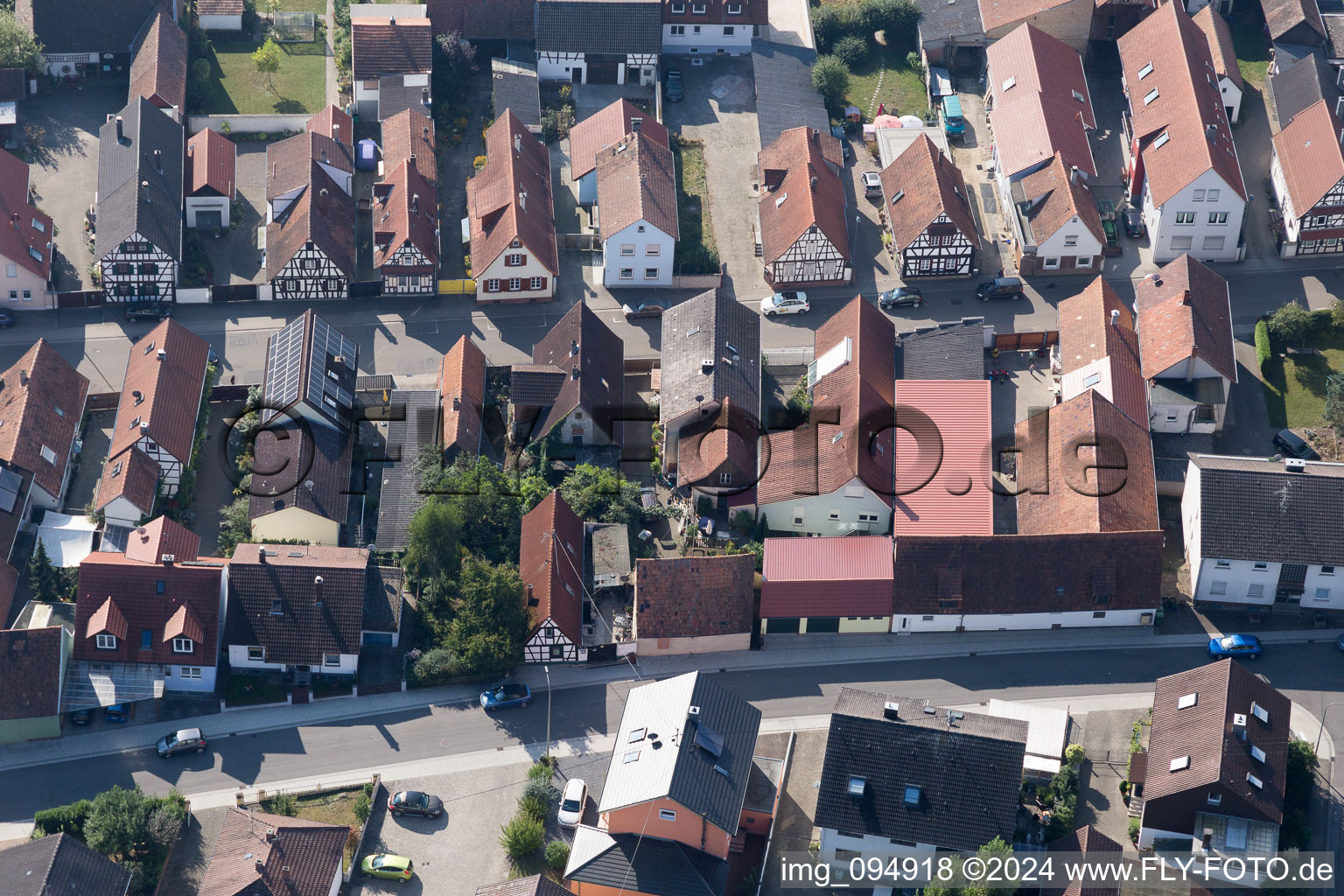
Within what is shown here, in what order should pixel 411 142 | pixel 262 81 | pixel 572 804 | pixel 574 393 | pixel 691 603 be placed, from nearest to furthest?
1. pixel 572 804
2. pixel 691 603
3. pixel 574 393
4. pixel 411 142
5. pixel 262 81

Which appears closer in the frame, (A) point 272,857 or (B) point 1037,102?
(A) point 272,857

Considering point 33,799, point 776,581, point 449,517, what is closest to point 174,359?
point 449,517

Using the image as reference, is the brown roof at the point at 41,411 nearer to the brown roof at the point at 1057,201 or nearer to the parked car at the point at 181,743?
the parked car at the point at 181,743

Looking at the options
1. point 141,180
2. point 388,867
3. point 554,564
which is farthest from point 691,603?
point 141,180

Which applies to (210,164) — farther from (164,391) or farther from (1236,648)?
(1236,648)

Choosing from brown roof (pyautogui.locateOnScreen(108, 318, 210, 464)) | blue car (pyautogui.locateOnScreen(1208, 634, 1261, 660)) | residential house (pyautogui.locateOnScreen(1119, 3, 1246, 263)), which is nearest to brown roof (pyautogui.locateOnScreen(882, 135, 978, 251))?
residential house (pyautogui.locateOnScreen(1119, 3, 1246, 263))

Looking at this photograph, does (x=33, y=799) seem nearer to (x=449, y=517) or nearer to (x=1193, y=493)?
(x=449, y=517)

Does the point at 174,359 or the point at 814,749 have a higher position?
the point at 174,359
